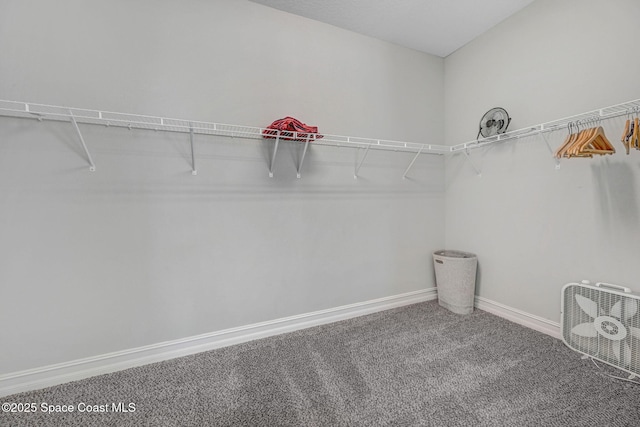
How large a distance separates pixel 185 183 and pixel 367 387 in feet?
5.31

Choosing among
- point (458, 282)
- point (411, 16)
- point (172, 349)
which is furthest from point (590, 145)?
point (172, 349)

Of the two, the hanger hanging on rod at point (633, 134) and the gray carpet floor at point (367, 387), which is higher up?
the hanger hanging on rod at point (633, 134)

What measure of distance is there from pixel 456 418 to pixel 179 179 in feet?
6.46

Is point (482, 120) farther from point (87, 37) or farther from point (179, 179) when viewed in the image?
point (87, 37)

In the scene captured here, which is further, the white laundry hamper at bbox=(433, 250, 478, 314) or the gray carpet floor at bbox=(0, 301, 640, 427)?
the white laundry hamper at bbox=(433, 250, 478, 314)

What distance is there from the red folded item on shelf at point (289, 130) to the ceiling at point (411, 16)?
90 centimetres

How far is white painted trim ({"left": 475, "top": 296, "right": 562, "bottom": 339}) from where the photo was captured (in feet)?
5.76

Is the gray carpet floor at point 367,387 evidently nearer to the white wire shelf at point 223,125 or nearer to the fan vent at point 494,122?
the white wire shelf at point 223,125

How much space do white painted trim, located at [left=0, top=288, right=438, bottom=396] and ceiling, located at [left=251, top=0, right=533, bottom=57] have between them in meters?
2.31

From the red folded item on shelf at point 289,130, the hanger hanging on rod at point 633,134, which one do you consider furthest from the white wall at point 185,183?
the hanger hanging on rod at point 633,134

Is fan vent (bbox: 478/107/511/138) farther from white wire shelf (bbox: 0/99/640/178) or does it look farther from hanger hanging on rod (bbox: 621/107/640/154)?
hanger hanging on rod (bbox: 621/107/640/154)

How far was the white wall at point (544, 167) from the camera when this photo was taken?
145cm

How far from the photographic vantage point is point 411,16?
1.94m

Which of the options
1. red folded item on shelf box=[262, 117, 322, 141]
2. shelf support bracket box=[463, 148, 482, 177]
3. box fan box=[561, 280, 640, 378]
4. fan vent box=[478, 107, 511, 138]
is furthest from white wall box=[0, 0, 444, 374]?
box fan box=[561, 280, 640, 378]
